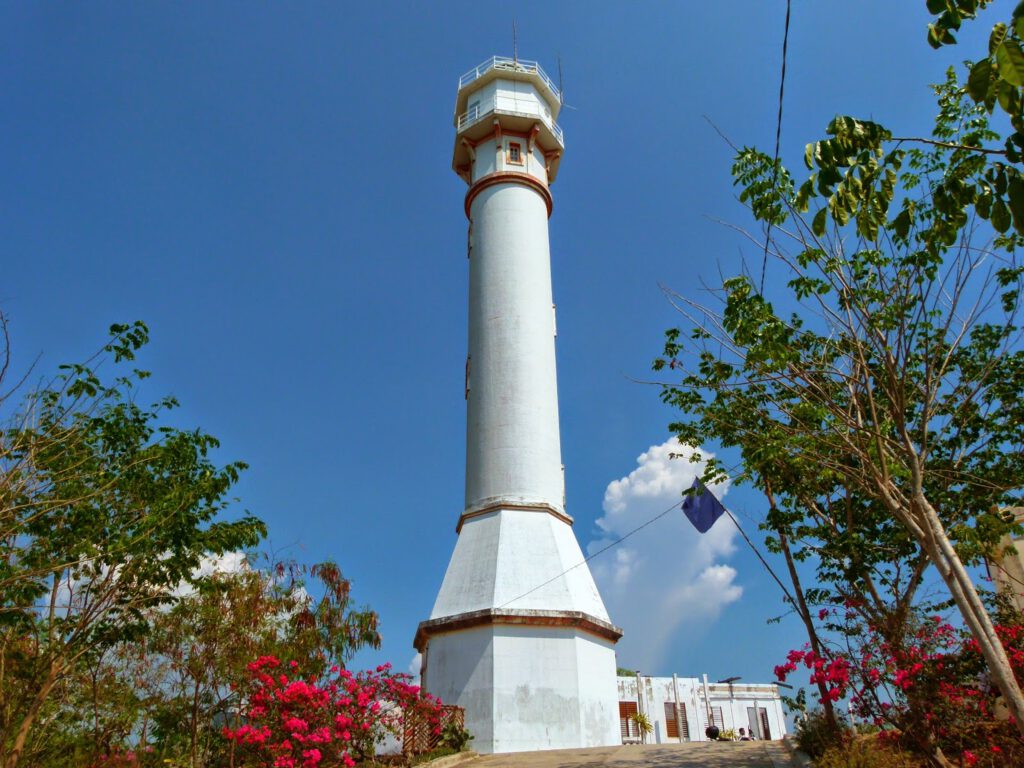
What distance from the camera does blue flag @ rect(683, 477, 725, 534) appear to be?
1336 centimetres

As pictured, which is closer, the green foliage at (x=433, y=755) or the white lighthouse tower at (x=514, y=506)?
the green foliage at (x=433, y=755)

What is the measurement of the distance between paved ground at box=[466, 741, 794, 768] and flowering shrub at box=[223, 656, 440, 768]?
240cm

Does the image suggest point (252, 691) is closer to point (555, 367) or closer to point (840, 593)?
point (840, 593)

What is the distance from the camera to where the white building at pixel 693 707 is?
29562 millimetres

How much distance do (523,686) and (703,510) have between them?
5011mm

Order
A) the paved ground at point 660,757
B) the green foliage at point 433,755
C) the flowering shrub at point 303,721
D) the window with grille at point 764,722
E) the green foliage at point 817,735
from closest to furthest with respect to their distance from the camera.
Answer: the flowering shrub at point 303,721 < the green foliage at point 817,735 < the paved ground at point 660,757 < the green foliage at point 433,755 < the window with grille at point 764,722

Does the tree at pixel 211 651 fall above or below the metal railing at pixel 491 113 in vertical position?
below

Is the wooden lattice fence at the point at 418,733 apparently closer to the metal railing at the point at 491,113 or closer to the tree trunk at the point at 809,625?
the tree trunk at the point at 809,625

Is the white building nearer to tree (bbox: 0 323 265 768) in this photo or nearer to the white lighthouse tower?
the white lighthouse tower

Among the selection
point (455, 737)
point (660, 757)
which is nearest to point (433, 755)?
point (455, 737)

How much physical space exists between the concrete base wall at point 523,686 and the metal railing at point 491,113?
50.9 feet

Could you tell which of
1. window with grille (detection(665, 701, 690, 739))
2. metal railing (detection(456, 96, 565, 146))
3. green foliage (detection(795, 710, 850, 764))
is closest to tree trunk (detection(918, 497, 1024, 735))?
green foliage (detection(795, 710, 850, 764))

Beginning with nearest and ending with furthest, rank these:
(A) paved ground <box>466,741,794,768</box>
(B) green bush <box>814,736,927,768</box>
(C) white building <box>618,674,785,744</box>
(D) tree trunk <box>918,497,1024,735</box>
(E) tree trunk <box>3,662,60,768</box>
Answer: (D) tree trunk <box>918,497,1024,735</box> < (E) tree trunk <box>3,662,60,768</box> < (B) green bush <box>814,736,927,768</box> < (A) paved ground <box>466,741,794,768</box> < (C) white building <box>618,674,785,744</box>

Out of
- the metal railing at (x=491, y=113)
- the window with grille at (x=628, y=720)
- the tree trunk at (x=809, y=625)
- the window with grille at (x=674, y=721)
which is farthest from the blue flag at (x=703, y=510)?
the window with grille at (x=674, y=721)
